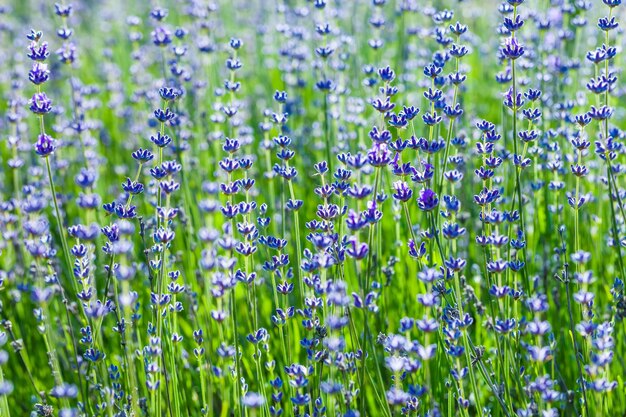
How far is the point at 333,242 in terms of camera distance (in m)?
2.37

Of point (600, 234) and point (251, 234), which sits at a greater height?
point (251, 234)

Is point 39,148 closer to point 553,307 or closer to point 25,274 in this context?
point 25,274

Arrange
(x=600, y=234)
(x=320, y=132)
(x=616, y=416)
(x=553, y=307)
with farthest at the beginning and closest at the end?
(x=320, y=132)
(x=600, y=234)
(x=553, y=307)
(x=616, y=416)

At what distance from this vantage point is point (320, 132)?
479 cm

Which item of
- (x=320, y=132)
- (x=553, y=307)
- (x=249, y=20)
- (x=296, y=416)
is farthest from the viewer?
(x=249, y=20)

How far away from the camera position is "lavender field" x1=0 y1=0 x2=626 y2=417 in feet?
7.50

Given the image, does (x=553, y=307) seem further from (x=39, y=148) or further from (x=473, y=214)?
(x=39, y=148)

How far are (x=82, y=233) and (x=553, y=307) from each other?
2266 millimetres

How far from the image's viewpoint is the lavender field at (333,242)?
2.29 m

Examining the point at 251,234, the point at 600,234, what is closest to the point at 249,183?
the point at 251,234

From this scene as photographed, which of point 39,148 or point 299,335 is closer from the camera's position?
point 39,148

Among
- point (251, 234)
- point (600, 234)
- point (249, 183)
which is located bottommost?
point (600, 234)

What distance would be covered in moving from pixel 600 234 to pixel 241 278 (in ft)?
7.14

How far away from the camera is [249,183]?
8.20 ft
